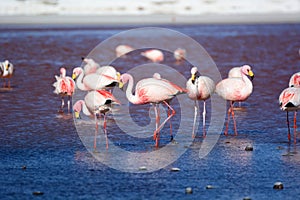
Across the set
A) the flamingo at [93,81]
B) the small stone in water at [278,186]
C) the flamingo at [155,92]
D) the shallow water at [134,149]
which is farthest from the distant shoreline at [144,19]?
the small stone in water at [278,186]

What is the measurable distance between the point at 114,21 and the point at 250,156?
103 feet

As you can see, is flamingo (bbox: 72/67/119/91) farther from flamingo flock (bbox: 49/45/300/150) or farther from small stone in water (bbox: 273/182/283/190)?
small stone in water (bbox: 273/182/283/190)

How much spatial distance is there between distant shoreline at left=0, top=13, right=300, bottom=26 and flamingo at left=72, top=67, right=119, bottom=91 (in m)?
24.9

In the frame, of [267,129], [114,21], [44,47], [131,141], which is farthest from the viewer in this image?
[114,21]

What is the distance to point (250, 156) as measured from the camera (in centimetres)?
920

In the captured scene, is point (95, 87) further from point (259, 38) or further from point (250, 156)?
point (259, 38)

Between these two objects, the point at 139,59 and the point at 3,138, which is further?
the point at 139,59

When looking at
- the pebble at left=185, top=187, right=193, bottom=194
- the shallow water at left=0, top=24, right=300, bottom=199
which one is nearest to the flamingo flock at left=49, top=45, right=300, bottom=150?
the shallow water at left=0, top=24, right=300, bottom=199

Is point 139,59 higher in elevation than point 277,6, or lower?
lower

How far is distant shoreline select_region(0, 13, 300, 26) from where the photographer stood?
39.5 m

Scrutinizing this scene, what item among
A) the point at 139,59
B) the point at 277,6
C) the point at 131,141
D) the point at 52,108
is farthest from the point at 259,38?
the point at 131,141

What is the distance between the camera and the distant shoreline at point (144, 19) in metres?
39.5

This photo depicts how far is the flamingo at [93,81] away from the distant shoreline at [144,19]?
24.9 metres

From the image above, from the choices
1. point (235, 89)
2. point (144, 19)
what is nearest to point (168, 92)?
point (235, 89)
